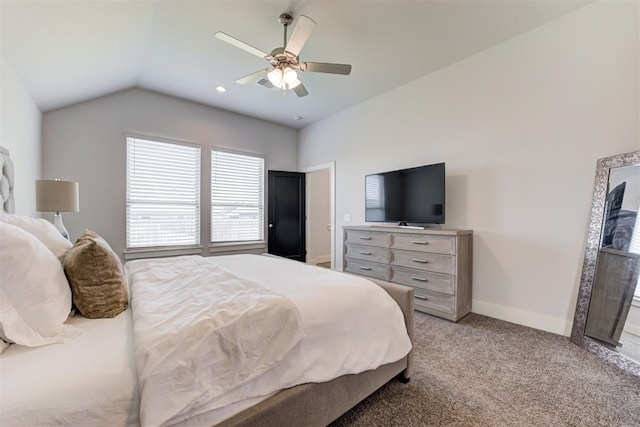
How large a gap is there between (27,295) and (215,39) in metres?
2.81

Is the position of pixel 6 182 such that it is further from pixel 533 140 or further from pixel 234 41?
pixel 533 140

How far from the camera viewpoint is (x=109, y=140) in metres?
3.79

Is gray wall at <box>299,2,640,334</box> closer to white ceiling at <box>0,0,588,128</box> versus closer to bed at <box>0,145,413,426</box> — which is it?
white ceiling at <box>0,0,588,128</box>

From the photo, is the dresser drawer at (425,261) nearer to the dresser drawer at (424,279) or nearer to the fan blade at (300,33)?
the dresser drawer at (424,279)

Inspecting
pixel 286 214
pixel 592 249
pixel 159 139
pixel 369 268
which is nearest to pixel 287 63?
pixel 369 268

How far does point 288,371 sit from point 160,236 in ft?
12.6

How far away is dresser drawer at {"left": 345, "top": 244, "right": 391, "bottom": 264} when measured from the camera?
11.5 ft

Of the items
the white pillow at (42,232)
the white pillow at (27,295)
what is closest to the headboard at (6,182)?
the white pillow at (42,232)

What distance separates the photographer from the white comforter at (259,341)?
2.97 feet

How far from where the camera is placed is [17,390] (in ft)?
2.59

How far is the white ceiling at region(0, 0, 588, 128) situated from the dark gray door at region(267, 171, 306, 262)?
212 centimetres

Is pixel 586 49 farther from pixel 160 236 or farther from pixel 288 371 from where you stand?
pixel 160 236

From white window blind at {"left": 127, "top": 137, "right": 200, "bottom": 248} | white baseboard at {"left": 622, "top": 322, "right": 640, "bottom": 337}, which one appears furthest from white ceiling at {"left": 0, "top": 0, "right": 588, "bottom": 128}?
white baseboard at {"left": 622, "top": 322, "right": 640, "bottom": 337}

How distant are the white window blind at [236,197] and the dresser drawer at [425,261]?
9.45 feet
